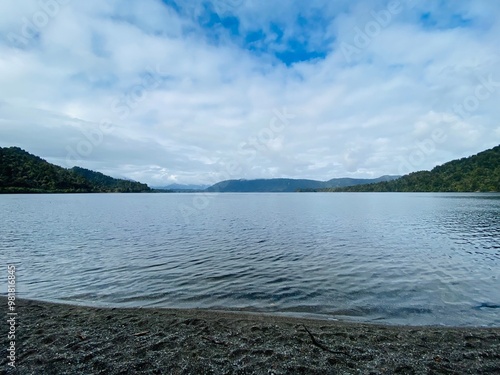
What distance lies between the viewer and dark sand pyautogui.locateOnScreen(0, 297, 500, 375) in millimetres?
7641

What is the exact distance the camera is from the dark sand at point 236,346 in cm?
764

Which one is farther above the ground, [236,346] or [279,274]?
[236,346]

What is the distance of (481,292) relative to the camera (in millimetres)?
15664

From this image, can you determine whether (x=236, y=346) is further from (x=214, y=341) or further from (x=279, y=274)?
(x=279, y=274)

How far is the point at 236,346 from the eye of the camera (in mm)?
8969

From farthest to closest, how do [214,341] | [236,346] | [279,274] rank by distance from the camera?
[279,274]
[214,341]
[236,346]

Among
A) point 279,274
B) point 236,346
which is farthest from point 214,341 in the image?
point 279,274

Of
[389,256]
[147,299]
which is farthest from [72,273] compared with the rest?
[389,256]

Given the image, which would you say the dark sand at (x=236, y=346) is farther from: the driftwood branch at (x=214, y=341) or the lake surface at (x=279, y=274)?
the lake surface at (x=279, y=274)

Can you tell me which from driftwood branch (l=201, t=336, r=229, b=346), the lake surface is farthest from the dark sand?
the lake surface

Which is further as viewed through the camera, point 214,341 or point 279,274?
Result: point 279,274

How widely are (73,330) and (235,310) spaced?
7030 millimetres

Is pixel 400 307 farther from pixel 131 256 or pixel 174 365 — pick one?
pixel 131 256

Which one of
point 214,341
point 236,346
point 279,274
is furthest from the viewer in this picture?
point 279,274
